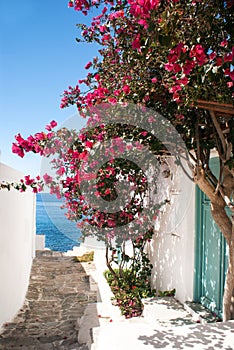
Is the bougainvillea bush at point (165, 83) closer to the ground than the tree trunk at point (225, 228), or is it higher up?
higher up

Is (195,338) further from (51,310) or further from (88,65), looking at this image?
(51,310)

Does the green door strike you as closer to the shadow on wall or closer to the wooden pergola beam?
the shadow on wall

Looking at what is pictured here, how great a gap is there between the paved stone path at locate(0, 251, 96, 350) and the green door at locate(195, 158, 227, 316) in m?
2.42

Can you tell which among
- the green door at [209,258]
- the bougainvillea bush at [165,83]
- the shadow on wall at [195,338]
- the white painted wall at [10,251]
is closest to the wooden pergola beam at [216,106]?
the bougainvillea bush at [165,83]

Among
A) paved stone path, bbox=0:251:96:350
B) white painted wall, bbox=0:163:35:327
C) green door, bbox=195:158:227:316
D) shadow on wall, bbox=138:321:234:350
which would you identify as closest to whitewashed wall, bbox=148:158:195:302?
green door, bbox=195:158:227:316

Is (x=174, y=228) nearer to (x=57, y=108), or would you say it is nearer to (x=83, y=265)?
(x=57, y=108)

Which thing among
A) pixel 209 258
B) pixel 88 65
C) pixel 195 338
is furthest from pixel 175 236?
pixel 88 65

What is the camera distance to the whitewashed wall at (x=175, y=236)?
18.1ft

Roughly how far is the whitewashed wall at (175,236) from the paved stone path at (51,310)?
2.10 metres

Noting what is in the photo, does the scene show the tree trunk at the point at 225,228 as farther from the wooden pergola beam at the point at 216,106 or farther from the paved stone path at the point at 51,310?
the paved stone path at the point at 51,310

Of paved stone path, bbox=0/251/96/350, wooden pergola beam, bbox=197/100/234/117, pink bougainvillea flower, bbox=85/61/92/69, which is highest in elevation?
pink bougainvillea flower, bbox=85/61/92/69

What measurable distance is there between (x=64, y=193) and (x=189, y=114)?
143 inches

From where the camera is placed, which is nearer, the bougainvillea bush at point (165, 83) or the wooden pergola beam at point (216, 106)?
the bougainvillea bush at point (165, 83)

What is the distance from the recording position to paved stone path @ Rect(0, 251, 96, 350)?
617 centimetres
